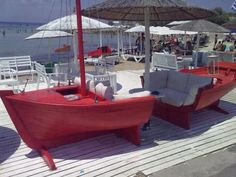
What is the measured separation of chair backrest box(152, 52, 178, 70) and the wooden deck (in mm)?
6380

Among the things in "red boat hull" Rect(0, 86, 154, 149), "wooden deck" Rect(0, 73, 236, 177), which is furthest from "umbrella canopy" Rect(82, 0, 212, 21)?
"wooden deck" Rect(0, 73, 236, 177)

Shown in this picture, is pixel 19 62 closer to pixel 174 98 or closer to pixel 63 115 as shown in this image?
pixel 174 98

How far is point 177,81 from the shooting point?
6.94 m

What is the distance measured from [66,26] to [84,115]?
4625 millimetres

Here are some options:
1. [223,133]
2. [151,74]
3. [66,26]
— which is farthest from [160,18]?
[223,133]

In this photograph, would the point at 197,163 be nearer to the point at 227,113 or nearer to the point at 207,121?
the point at 207,121

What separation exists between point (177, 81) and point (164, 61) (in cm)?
612

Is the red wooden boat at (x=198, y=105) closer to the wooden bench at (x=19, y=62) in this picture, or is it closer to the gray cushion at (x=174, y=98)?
the gray cushion at (x=174, y=98)

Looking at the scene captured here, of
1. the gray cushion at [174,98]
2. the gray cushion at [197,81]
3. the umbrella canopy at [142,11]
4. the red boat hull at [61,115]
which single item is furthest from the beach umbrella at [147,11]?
the red boat hull at [61,115]

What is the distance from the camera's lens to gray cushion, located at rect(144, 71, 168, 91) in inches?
276

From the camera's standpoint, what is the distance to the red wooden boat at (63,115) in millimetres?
4492

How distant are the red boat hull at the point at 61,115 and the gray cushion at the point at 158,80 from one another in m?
2.00

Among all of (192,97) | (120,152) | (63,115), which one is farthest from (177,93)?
(63,115)

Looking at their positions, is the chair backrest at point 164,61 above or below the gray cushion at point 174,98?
above
